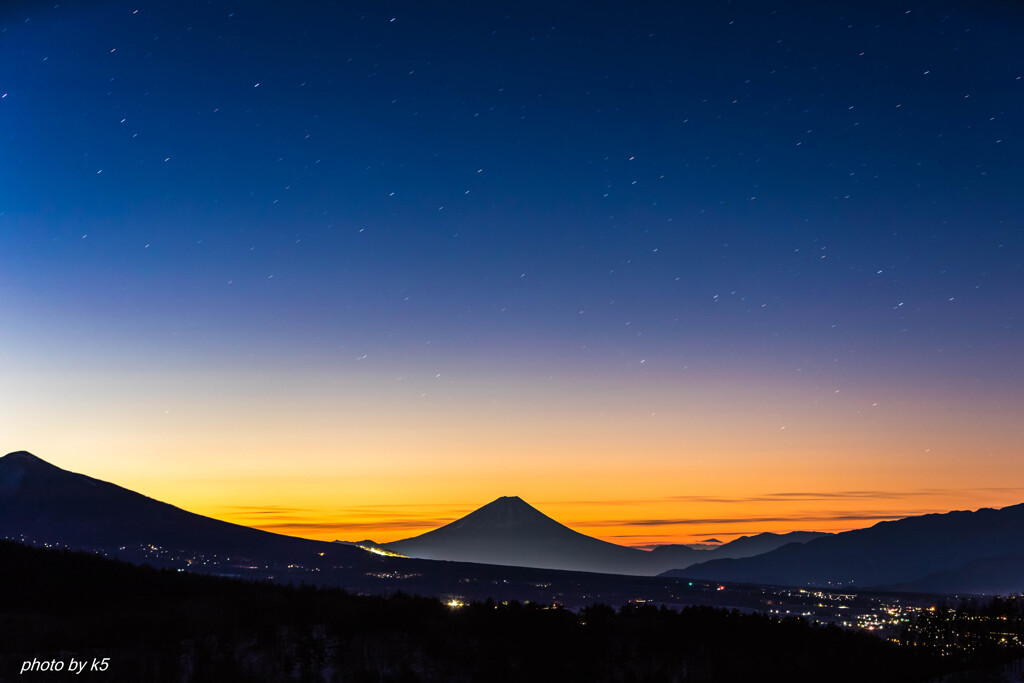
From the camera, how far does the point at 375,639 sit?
69562 millimetres

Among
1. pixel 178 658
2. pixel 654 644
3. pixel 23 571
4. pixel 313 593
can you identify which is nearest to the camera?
pixel 178 658

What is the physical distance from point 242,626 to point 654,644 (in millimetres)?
30783

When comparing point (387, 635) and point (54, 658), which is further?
point (387, 635)

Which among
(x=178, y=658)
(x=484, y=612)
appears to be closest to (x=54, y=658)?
(x=178, y=658)

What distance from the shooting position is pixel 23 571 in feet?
321

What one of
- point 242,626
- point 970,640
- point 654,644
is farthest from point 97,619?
point 970,640

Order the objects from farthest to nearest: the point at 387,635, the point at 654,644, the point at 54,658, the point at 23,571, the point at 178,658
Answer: the point at 23,571 → the point at 654,644 → the point at 387,635 → the point at 178,658 → the point at 54,658

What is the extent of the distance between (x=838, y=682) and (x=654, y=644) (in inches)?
680

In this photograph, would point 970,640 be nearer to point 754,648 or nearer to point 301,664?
point 754,648

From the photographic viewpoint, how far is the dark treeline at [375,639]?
61000mm

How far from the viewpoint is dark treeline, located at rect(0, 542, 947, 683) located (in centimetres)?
6100

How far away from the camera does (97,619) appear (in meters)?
75.4

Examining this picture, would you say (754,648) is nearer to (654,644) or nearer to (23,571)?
(654,644)

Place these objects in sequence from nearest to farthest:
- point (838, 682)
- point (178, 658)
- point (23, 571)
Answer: point (178, 658) → point (838, 682) → point (23, 571)
